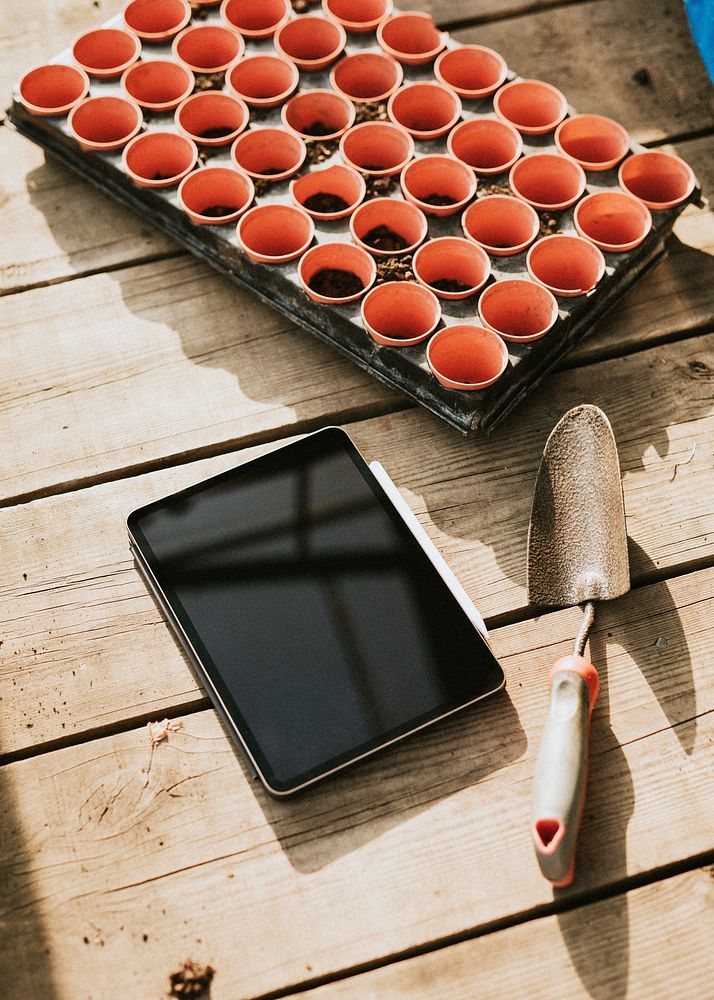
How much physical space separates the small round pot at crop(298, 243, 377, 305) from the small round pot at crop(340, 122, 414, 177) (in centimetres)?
11

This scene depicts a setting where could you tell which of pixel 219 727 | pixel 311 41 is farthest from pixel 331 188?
pixel 219 727

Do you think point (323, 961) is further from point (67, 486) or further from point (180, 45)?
point (180, 45)

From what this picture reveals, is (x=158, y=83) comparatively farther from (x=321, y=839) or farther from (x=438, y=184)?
(x=321, y=839)

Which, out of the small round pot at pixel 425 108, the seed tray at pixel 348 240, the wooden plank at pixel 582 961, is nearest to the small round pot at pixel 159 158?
the seed tray at pixel 348 240

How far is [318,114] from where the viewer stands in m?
1.05

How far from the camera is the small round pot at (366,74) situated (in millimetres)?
1057

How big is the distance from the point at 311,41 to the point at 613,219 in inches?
17.4

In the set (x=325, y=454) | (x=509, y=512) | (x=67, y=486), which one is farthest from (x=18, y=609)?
(x=509, y=512)

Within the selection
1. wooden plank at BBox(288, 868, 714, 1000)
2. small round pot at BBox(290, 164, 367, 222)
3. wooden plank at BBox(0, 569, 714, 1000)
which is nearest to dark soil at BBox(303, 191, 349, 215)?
small round pot at BBox(290, 164, 367, 222)

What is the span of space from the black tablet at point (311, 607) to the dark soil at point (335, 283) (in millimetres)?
171

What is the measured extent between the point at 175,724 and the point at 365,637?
0.61 ft

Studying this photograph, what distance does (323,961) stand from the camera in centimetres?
71

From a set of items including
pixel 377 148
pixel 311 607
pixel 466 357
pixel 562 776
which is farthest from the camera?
pixel 377 148

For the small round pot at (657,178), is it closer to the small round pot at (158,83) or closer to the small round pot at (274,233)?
the small round pot at (274,233)
